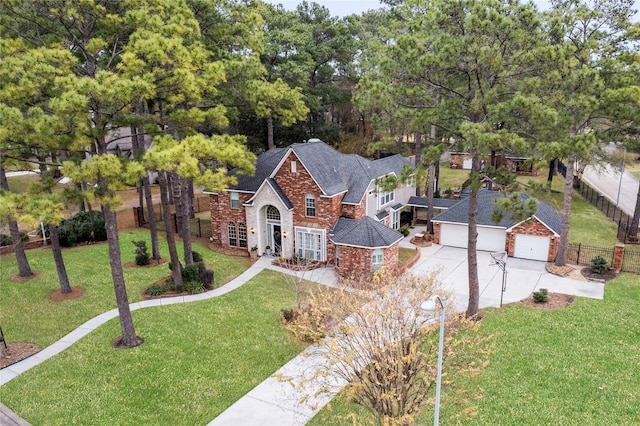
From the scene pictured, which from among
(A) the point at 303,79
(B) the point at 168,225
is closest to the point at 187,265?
(B) the point at 168,225

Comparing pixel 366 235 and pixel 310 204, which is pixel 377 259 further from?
pixel 310 204

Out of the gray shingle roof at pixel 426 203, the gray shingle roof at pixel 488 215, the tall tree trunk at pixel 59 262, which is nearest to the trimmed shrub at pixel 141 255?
the tall tree trunk at pixel 59 262

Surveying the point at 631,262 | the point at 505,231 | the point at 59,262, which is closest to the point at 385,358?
the point at 59,262

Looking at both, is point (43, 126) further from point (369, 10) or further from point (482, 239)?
point (369, 10)

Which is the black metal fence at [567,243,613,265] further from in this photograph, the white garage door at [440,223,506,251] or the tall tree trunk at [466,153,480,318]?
the tall tree trunk at [466,153,480,318]

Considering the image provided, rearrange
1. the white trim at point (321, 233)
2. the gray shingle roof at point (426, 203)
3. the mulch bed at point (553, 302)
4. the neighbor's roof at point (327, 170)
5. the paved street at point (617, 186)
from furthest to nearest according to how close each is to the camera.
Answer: the paved street at point (617, 186) < the gray shingle roof at point (426, 203) < the white trim at point (321, 233) < the neighbor's roof at point (327, 170) < the mulch bed at point (553, 302)

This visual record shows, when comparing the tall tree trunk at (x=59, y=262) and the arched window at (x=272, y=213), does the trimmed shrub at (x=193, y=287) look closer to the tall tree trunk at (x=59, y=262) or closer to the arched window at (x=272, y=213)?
the tall tree trunk at (x=59, y=262)
